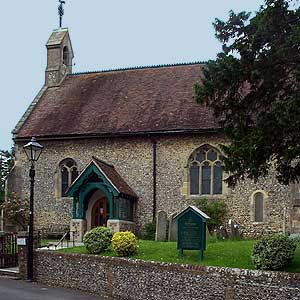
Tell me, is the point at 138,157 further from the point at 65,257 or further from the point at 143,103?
the point at 65,257

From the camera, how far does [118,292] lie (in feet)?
55.9

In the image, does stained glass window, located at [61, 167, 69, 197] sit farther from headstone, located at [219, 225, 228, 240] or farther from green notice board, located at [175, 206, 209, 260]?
green notice board, located at [175, 206, 209, 260]

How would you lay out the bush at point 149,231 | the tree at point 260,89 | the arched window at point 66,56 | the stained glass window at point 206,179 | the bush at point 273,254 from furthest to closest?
the arched window at point 66,56 < the stained glass window at point 206,179 < the bush at point 149,231 < the bush at point 273,254 < the tree at point 260,89

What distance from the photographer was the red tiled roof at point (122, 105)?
29.4 meters

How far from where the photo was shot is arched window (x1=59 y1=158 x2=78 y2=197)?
31119 millimetres

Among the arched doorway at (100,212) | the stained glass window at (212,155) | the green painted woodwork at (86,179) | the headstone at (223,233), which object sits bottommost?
the headstone at (223,233)

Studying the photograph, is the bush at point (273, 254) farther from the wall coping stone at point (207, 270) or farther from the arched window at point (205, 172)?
the arched window at point (205, 172)

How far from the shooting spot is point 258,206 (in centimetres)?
2745

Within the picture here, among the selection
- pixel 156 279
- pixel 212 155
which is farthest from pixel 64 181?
pixel 156 279

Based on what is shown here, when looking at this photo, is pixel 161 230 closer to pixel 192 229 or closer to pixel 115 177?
pixel 115 177

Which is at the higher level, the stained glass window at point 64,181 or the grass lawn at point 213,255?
the stained glass window at point 64,181

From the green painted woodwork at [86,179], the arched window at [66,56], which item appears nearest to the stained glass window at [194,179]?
the green painted woodwork at [86,179]

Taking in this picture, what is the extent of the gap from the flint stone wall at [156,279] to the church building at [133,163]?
8502mm

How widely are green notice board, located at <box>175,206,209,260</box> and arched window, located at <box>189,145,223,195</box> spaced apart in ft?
38.9
